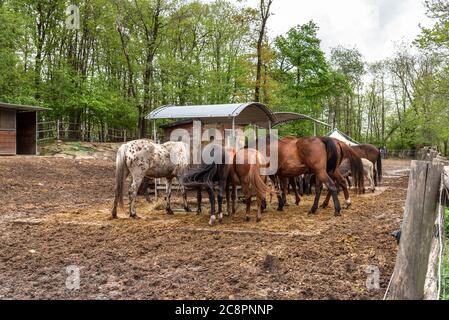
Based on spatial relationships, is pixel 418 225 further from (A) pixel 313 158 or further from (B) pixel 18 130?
(B) pixel 18 130

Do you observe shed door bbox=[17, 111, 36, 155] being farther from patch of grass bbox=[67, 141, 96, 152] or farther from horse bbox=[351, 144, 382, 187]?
horse bbox=[351, 144, 382, 187]

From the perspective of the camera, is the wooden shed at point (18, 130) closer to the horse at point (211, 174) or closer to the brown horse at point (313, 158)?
the horse at point (211, 174)

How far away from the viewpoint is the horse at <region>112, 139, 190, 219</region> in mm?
8391

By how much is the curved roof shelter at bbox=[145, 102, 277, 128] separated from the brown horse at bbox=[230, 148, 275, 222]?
205 centimetres

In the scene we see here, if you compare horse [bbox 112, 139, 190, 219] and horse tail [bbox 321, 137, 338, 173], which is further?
horse tail [bbox 321, 137, 338, 173]

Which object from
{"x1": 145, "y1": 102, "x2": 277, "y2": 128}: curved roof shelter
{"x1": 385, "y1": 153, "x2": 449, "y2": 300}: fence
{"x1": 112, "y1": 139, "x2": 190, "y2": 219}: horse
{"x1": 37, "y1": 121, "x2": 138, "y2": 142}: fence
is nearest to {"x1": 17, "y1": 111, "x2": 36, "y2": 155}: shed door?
{"x1": 37, "y1": 121, "x2": 138, "y2": 142}: fence

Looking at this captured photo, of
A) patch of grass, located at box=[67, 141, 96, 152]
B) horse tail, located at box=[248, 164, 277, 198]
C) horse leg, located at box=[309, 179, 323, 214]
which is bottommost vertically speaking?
horse leg, located at box=[309, 179, 323, 214]

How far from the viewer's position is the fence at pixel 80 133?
87.5ft

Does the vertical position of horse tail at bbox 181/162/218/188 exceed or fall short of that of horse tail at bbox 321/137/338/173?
it falls short

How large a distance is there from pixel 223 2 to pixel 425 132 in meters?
22.2

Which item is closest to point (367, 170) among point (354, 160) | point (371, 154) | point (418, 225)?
point (371, 154)

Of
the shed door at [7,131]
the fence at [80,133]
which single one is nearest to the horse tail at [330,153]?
the shed door at [7,131]
